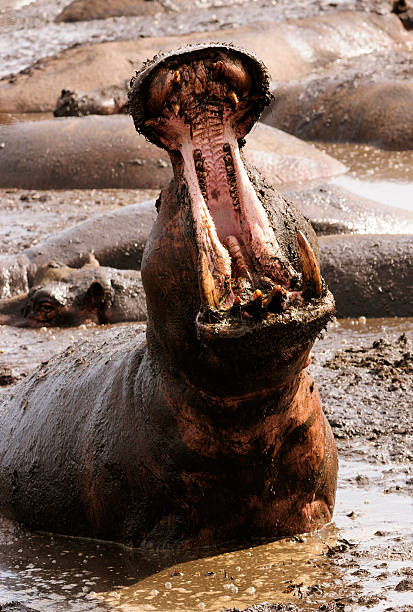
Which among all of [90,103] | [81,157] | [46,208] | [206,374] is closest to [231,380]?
[206,374]

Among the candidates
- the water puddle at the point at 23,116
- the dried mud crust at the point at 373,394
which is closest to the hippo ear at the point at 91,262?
the dried mud crust at the point at 373,394

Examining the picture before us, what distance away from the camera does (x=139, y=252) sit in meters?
8.92

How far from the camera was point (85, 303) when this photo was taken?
8.07m

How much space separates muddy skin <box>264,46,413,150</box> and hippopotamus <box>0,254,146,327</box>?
16.3ft

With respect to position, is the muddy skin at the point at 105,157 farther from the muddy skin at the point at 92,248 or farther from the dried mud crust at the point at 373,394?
the dried mud crust at the point at 373,394

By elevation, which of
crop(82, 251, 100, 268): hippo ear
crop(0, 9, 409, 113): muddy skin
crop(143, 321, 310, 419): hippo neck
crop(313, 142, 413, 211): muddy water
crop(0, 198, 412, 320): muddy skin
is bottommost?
crop(143, 321, 310, 419): hippo neck

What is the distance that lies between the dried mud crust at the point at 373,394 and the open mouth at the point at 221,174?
63.7 inches

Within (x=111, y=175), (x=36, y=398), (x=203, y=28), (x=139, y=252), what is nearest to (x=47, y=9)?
(x=203, y=28)

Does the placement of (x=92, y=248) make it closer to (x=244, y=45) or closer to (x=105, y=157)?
(x=105, y=157)

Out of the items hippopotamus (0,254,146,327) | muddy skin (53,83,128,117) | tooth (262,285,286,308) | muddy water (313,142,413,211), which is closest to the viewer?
tooth (262,285,286,308)

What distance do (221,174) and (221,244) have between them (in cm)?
21

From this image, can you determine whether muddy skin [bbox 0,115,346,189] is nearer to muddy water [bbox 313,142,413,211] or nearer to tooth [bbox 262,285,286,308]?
muddy water [bbox 313,142,413,211]

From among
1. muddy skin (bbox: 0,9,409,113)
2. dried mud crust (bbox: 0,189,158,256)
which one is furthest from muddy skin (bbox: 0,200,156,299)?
muddy skin (bbox: 0,9,409,113)

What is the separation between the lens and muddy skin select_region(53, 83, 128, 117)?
13.3 m
